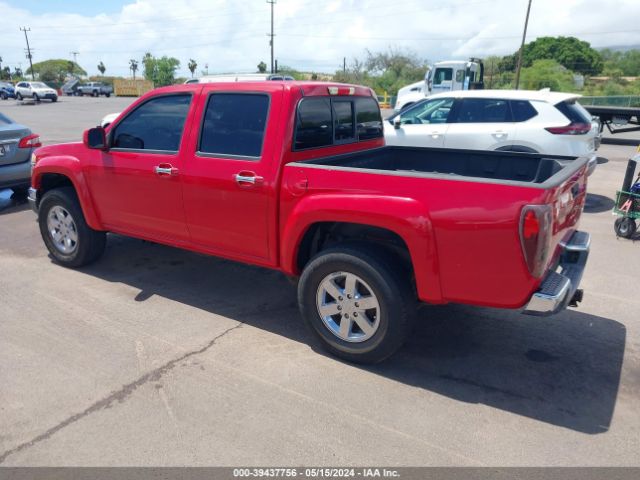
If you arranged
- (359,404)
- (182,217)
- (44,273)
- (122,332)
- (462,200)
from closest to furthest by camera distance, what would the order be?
(462,200) < (359,404) < (122,332) < (182,217) < (44,273)

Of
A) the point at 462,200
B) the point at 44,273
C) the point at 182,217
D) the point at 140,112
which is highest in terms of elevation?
the point at 140,112

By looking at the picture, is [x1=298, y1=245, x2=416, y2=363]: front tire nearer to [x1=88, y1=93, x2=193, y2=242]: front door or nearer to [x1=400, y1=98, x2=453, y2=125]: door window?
[x1=88, y1=93, x2=193, y2=242]: front door

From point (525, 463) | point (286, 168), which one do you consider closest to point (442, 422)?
point (525, 463)

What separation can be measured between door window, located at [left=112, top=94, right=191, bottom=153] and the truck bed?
1.29m

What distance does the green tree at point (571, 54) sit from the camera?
82938mm

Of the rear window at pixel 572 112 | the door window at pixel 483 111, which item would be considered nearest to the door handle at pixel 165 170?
the door window at pixel 483 111

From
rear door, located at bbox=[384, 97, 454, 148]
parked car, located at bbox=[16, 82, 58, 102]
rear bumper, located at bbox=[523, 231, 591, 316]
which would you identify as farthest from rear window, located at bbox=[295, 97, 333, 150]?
parked car, located at bbox=[16, 82, 58, 102]

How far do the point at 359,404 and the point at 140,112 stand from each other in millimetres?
3259

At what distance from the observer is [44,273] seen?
5414 mm

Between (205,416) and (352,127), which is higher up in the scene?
(352,127)

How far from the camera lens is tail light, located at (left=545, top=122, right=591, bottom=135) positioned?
7730 mm

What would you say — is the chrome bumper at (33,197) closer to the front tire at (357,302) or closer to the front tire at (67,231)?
the front tire at (67,231)

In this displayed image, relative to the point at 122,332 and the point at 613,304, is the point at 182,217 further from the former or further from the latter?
the point at 613,304

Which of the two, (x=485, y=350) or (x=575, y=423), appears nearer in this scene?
(x=575, y=423)
